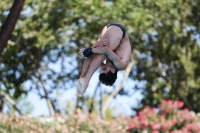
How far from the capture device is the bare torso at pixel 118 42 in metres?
5.02

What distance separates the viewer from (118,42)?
199 inches

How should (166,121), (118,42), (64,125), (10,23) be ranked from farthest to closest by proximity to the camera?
(64,125) < (166,121) < (10,23) < (118,42)

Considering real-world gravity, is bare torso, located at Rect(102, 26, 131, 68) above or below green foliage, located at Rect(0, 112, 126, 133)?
→ below

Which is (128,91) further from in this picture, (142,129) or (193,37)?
(142,129)

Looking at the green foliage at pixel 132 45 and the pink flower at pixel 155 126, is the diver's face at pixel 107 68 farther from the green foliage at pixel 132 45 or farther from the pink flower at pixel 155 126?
the green foliage at pixel 132 45

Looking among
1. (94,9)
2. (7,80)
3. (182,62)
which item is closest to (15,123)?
(94,9)

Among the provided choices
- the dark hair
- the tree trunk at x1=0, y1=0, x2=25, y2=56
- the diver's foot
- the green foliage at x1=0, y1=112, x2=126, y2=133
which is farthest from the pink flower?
the diver's foot

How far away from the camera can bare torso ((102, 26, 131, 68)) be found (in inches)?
197

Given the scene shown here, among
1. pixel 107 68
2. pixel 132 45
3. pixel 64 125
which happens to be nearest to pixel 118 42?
pixel 107 68

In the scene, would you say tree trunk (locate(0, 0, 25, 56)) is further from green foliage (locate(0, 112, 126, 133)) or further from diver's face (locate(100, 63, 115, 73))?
diver's face (locate(100, 63, 115, 73))

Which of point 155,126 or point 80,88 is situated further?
point 155,126

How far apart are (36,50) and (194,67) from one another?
696 cm

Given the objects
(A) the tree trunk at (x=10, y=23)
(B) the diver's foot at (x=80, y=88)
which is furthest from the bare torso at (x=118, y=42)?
(A) the tree trunk at (x=10, y=23)

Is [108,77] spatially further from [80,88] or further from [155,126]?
[155,126]
